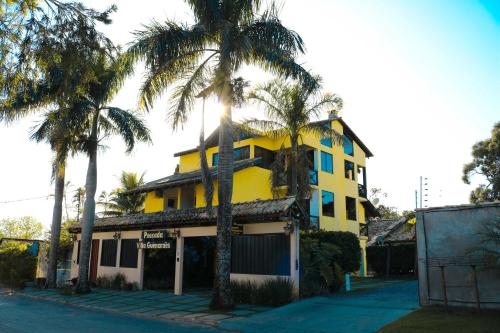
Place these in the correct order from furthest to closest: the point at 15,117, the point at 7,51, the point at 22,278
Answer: the point at 22,278 → the point at 15,117 → the point at 7,51

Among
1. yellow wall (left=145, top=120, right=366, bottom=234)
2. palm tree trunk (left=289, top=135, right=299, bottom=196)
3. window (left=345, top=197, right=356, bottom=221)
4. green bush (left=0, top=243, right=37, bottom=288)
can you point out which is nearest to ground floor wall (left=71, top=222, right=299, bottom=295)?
green bush (left=0, top=243, right=37, bottom=288)

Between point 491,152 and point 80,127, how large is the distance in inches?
1256

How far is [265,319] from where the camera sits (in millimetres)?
11945

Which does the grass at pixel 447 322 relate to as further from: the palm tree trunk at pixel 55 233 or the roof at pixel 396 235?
the palm tree trunk at pixel 55 233

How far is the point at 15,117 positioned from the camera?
19.7 meters

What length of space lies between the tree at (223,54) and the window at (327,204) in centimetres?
1546

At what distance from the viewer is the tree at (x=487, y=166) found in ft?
111

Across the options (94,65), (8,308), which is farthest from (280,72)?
(8,308)

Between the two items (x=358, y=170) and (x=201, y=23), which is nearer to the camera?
(x=201, y=23)

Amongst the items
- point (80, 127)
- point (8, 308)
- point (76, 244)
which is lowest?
point (8, 308)

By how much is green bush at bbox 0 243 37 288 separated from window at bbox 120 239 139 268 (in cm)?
630

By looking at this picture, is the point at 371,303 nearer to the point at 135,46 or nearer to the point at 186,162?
the point at 135,46

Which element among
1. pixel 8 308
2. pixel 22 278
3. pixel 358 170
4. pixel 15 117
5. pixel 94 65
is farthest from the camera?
pixel 358 170

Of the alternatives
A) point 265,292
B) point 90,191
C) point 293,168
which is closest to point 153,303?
point 265,292
